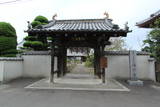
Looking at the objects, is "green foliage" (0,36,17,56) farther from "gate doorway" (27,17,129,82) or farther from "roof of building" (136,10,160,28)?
"roof of building" (136,10,160,28)

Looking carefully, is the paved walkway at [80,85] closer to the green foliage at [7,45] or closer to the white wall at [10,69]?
the white wall at [10,69]

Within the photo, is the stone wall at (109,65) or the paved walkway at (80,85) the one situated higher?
the stone wall at (109,65)

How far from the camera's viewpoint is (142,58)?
929 cm

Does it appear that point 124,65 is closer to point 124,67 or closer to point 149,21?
point 124,67

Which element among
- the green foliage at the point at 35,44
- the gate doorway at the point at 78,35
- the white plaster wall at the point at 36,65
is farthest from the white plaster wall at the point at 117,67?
the green foliage at the point at 35,44

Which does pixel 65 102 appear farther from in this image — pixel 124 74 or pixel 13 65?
pixel 124 74

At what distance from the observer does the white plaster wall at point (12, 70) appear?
762 centimetres

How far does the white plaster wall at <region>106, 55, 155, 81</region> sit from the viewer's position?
30.3ft

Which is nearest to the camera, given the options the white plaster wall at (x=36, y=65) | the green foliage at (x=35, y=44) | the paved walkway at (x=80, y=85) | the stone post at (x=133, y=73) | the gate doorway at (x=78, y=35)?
the paved walkway at (x=80, y=85)

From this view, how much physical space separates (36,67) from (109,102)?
6958mm

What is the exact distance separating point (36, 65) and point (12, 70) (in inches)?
72.2

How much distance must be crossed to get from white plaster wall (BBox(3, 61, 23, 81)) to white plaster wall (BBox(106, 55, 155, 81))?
20.3 ft

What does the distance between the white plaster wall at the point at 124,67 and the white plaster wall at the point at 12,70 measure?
618 cm

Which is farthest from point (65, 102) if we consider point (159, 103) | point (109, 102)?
point (159, 103)
